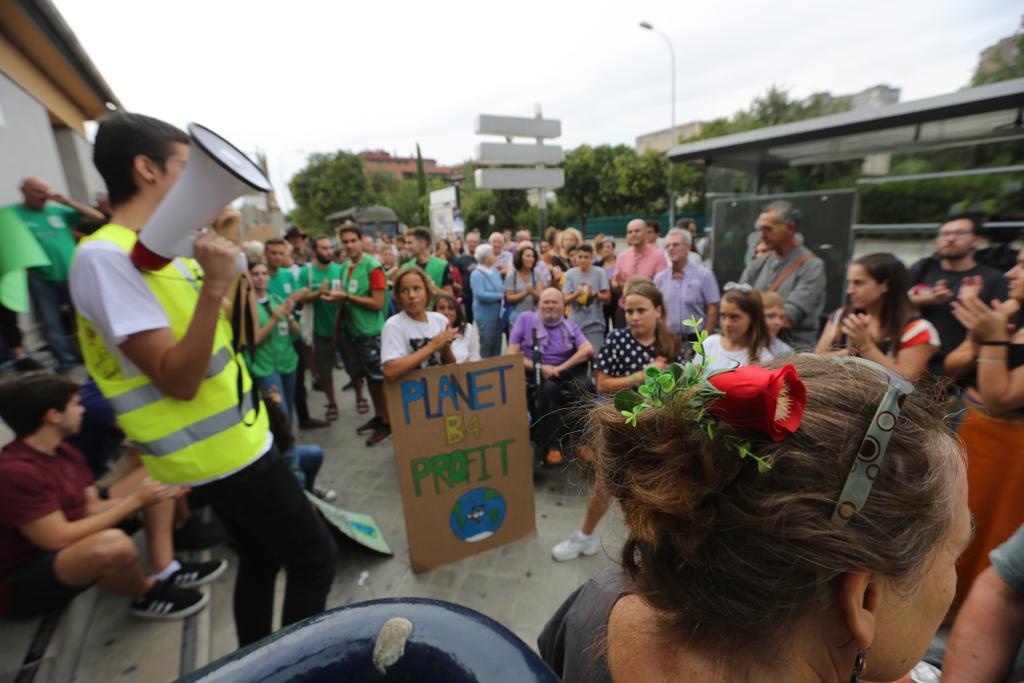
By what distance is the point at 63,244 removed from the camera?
13.4ft

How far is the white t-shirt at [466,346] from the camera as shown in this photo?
3607 millimetres

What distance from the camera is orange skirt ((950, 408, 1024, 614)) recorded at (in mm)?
1848

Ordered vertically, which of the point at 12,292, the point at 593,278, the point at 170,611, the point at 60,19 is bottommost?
the point at 170,611

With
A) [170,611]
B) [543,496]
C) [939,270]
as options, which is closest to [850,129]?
[939,270]

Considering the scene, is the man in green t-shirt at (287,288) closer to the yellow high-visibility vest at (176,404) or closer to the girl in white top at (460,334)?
the girl in white top at (460,334)

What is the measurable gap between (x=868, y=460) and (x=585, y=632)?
2.01ft

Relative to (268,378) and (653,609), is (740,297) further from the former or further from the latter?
(268,378)

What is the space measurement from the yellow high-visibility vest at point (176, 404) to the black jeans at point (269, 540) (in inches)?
3.5

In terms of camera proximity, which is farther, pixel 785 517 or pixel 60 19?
pixel 60 19

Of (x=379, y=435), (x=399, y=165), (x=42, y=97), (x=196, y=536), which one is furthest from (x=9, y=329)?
(x=399, y=165)

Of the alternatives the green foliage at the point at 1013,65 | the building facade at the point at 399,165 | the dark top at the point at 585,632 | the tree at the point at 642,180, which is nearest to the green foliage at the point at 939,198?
the dark top at the point at 585,632

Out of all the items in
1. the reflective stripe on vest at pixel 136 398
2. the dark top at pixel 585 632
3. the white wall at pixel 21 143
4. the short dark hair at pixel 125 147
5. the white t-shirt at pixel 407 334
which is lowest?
the dark top at pixel 585 632

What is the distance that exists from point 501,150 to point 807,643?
10716mm

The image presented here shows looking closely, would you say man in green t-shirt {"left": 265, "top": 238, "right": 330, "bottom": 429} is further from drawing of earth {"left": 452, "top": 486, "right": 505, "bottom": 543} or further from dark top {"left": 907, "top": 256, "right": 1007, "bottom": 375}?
dark top {"left": 907, "top": 256, "right": 1007, "bottom": 375}
